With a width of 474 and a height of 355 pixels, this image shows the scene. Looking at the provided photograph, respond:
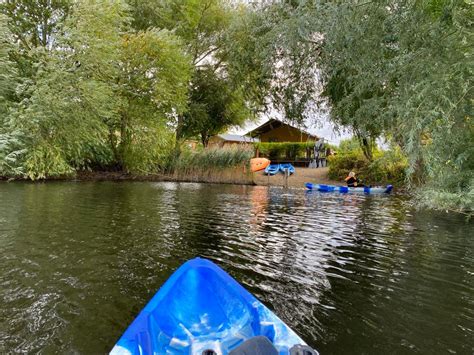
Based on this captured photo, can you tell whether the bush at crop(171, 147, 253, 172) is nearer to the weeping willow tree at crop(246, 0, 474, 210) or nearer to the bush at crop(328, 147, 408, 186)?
the bush at crop(328, 147, 408, 186)

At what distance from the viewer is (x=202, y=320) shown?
3184mm

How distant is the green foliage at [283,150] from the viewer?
3042 centimetres

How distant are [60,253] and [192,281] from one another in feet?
11.5

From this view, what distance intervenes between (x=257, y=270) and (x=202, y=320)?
2256mm

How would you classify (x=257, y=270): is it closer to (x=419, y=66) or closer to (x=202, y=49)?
(x=419, y=66)

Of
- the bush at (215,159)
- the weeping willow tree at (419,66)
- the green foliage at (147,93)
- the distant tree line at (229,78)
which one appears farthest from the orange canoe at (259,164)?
the weeping willow tree at (419,66)

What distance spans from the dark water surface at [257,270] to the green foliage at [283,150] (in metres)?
20.0

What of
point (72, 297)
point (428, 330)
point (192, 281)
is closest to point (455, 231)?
point (428, 330)

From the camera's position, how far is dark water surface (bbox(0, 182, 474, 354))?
344 cm

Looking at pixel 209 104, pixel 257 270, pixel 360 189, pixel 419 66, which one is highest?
pixel 209 104

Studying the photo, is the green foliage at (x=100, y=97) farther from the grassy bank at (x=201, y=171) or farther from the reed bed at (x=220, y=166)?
the reed bed at (x=220, y=166)


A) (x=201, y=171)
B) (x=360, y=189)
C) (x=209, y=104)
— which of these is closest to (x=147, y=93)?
(x=201, y=171)

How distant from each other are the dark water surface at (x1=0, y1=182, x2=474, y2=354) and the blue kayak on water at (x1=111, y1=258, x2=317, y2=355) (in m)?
0.57

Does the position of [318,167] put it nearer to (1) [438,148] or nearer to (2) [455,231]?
(2) [455,231]
